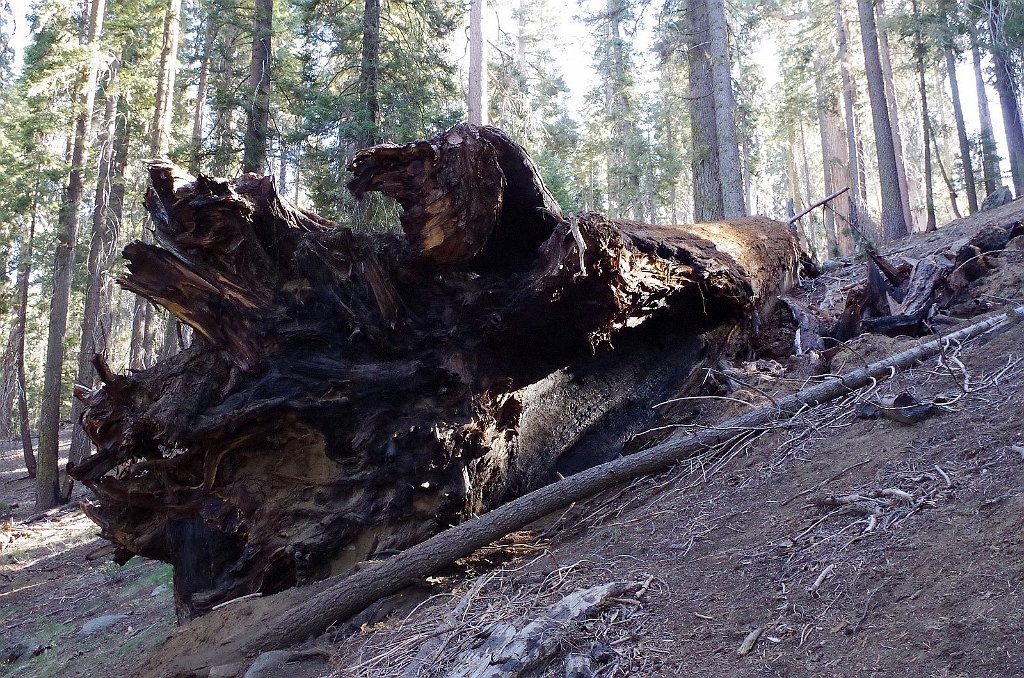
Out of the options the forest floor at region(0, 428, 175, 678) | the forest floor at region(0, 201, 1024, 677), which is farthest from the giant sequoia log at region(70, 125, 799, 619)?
the forest floor at region(0, 428, 175, 678)

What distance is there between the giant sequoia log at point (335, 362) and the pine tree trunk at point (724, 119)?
8627 millimetres

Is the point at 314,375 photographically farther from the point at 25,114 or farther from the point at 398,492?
the point at 25,114

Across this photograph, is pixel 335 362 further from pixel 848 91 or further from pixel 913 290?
pixel 848 91

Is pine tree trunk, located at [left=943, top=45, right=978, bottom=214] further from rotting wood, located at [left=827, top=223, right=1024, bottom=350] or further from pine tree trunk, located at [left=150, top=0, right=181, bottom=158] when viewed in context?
pine tree trunk, located at [left=150, top=0, right=181, bottom=158]

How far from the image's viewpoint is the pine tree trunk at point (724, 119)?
12898mm

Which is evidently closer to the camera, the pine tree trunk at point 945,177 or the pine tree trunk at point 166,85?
the pine tree trunk at point 166,85

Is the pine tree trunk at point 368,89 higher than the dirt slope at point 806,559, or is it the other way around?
the pine tree trunk at point 368,89

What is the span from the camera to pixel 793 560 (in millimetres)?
3148

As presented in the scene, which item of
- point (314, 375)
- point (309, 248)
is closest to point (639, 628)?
point (314, 375)

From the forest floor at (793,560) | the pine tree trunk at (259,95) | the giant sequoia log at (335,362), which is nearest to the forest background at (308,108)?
the pine tree trunk at (259,95)

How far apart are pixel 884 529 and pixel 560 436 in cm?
275

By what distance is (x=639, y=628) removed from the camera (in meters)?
3.08

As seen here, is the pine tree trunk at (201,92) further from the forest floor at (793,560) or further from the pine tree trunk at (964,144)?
the pine tree trunk at (964,144)

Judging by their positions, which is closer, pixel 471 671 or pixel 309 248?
pixel 471 671
